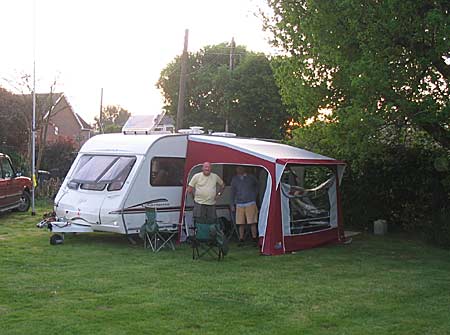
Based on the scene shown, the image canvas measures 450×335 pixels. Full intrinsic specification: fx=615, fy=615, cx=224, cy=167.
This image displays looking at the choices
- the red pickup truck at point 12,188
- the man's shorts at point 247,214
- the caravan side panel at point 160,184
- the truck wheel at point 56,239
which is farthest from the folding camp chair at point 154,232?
the red pickup truck at point 12,188

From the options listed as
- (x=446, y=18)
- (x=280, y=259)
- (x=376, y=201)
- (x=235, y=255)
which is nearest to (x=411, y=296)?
(x=280, y=259)

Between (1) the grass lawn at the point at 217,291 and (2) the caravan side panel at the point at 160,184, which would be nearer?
(1) the grass lawn at the point at 217,291

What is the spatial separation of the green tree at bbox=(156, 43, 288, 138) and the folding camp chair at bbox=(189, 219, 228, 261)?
21.8 m

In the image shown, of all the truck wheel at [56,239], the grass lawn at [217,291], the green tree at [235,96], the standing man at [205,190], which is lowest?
the grass lawn at [217,291]

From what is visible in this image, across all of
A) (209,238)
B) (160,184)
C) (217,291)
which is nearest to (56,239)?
(160,184)

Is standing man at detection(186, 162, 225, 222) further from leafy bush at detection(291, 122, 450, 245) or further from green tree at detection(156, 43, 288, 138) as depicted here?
green tree at detection(156, 43, 288, 138)

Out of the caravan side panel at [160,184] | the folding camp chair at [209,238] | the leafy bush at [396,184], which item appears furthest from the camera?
the leafy bush at [396,184]

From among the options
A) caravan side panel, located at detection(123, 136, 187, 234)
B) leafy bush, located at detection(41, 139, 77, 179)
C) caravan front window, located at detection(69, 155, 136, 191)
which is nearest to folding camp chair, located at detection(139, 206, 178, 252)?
caravan side panel, located at detection(123, 136, 187, 234)

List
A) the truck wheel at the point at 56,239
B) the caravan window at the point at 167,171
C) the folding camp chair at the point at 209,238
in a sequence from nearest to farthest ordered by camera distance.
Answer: the folding camp chair at the point at 209,238 → the truck wheel at the point at 56,239 → the caravan window at the point at 167,171

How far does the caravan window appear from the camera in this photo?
12.1 metres

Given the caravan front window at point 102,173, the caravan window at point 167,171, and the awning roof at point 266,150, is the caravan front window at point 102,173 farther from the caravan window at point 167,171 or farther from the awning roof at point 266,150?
the awning roof at point 266,150

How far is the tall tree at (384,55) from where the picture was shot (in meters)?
10.1

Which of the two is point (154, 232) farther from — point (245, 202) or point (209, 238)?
point (245, 202)

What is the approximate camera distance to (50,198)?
20.4 meters
